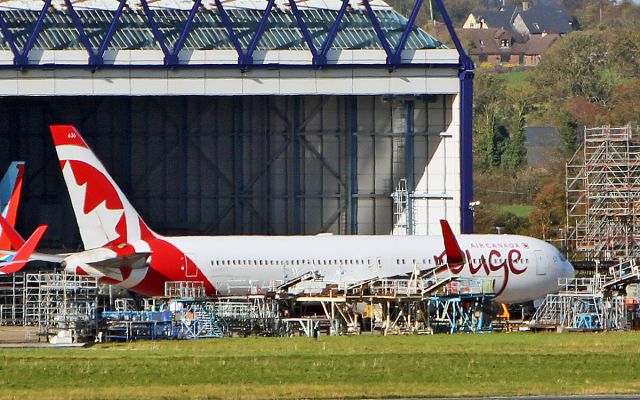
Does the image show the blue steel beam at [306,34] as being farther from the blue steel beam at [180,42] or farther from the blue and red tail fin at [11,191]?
the blue and red tail fin at [11,191]

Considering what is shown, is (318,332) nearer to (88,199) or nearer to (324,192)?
(88,199)

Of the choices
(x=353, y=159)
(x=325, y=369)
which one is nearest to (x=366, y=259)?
(x=353, y=159)

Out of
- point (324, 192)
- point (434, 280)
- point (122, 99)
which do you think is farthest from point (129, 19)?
point (434, 280)

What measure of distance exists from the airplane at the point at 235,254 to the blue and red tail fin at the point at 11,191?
1341 cm

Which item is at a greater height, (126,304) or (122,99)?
(122,99)

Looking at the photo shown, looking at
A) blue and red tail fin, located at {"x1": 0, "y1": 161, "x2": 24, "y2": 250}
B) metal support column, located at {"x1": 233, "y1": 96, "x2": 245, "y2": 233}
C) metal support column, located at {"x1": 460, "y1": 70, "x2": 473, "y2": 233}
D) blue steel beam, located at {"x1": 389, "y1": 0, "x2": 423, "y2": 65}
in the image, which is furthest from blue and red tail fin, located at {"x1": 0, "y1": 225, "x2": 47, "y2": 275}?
metal support column, located at {"x1": 233, "y1": 96, "x2": 245, "y2": 233}

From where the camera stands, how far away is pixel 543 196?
137 m

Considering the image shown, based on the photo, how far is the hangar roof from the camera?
3605 inches

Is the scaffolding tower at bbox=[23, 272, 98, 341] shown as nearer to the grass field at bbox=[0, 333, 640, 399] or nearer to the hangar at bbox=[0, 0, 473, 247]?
the grass field at bbox=[0, 333, 640, 399]

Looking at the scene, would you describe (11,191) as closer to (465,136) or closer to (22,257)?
(22,257)

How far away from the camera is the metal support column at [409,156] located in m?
Answer: 94.2

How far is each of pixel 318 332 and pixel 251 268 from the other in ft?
24.3

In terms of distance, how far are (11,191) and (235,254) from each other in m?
19.8

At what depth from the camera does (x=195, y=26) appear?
93.7 meters
